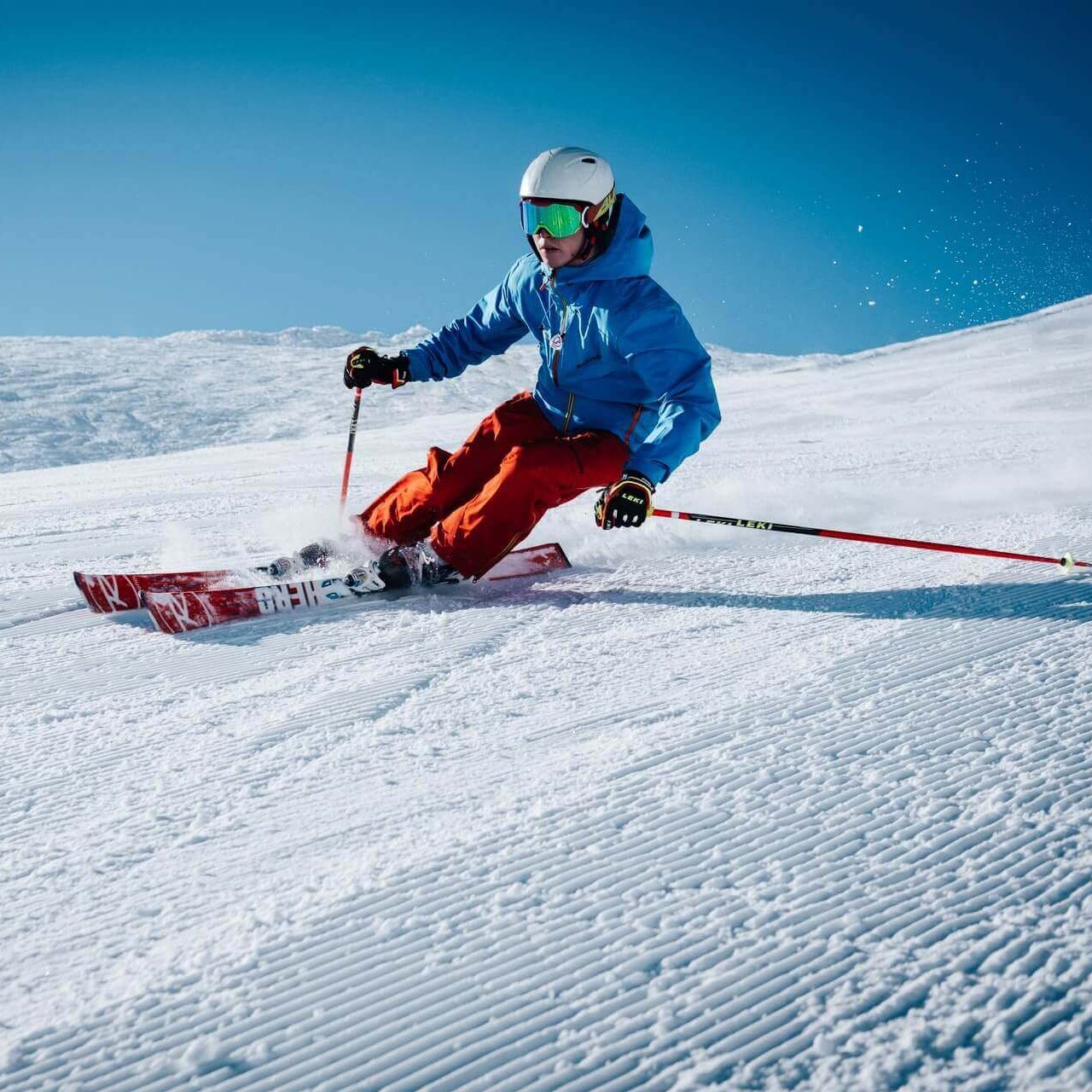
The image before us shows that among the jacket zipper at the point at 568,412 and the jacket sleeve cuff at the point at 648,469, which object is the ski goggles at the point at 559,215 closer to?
the jacket zipper at the point at 568,412

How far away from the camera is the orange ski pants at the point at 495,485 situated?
3.05m

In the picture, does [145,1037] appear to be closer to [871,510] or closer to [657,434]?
[657,434]

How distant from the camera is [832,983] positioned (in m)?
1.10

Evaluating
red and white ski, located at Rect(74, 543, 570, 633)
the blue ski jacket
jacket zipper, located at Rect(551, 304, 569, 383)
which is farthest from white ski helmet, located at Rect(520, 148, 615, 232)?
red and white ski, located at Rect(74, 543, 570, 633)

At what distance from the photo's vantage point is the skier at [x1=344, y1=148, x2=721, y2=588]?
3.06m

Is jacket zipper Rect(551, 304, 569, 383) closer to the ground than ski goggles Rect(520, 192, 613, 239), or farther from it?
closer to the ground

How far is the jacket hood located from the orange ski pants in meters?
0.59

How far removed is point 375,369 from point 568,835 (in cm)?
300

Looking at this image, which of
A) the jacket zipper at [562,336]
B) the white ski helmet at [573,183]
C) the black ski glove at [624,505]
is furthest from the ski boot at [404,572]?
the white ski helmet at [573,183]

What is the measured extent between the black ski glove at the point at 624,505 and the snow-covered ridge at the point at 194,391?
14.7 metres

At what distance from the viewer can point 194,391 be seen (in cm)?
2389

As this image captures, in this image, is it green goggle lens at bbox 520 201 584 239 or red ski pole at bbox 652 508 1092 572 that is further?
green goggle lens at bbox 520 201 584 239

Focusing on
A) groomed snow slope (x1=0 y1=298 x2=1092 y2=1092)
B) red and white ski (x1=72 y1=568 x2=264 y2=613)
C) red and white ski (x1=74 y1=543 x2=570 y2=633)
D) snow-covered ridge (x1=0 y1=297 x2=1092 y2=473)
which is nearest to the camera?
groomed snow slope (x1=0 y1=298 x2=1092 y2=1092)

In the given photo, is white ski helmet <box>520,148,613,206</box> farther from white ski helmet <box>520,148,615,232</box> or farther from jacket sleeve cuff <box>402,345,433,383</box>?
jacket sleeve cuff <box>402,345,433,383</box>
